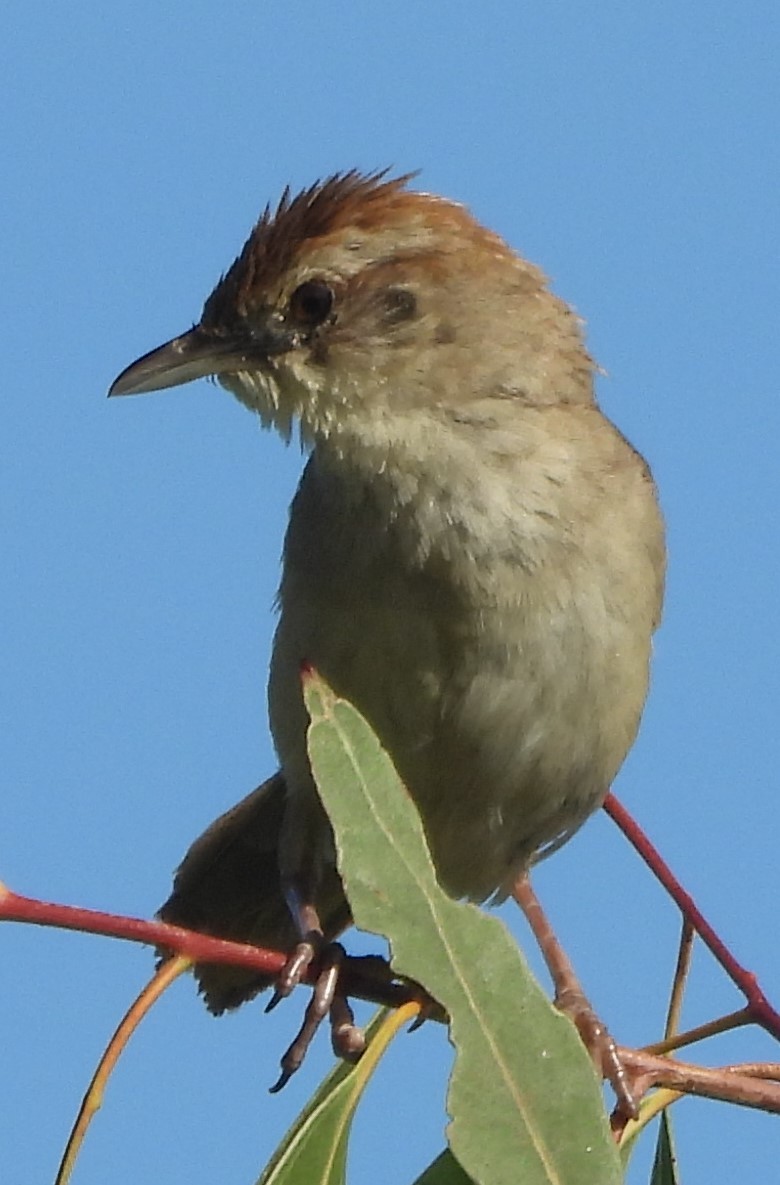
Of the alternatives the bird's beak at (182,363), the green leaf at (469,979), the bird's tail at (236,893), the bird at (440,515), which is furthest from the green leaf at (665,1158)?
the bird's beak at (182,363)

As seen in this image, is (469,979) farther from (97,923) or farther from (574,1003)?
(574,1003)

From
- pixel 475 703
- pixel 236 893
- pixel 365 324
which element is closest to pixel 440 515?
pixel 475 703

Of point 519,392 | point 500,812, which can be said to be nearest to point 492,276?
point 519,392

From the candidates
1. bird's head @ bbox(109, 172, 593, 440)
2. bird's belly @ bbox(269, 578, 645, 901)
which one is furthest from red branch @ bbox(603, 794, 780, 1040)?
bird's head @ bbox(109, 172, 593, 440)

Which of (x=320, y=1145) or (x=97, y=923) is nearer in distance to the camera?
(x=97, y=923)

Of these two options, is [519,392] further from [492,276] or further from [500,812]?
[500,812]

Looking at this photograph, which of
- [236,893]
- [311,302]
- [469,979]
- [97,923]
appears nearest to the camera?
[97,923]
